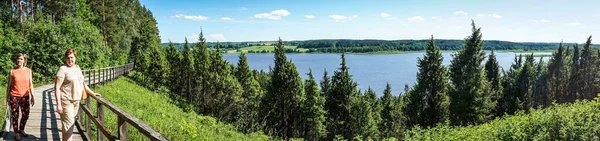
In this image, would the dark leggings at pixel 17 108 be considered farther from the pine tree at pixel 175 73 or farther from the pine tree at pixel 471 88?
the pine tree at pixel 175 73

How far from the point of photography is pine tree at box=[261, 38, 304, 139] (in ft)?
114

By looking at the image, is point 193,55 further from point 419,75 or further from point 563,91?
point 563,91

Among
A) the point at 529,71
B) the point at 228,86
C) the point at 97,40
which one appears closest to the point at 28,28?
the point at 97,40

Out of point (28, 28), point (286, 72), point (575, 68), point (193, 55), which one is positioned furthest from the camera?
point (575, 68)

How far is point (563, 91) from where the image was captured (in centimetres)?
5959

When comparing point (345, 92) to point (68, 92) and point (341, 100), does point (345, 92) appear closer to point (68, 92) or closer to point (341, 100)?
point (341, 100)

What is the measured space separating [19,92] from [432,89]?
27.2 meters

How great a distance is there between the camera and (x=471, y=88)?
95.1 feet

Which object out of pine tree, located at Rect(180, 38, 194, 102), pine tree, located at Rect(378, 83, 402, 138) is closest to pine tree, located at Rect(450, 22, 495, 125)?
pine tree, located at Rect(378, 83, 402, 138)

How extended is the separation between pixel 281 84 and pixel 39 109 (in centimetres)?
2475

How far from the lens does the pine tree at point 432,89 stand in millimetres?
29188

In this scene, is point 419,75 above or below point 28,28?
below

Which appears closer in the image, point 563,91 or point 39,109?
point 39,109

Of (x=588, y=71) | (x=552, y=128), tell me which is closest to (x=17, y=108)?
(x=552, y=128)
